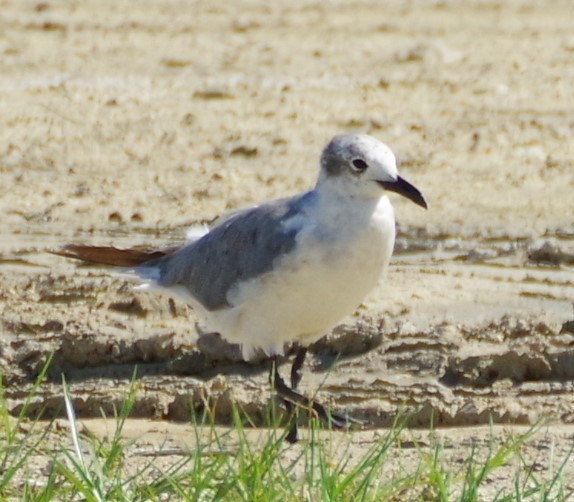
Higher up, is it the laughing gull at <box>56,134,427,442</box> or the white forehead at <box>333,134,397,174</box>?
the white forehead at <box>333,134,397,174</box>

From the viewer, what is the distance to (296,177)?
305 inches

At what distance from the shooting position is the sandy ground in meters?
5.66

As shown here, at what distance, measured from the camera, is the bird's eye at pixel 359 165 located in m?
5.12

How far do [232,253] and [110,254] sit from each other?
751 mm

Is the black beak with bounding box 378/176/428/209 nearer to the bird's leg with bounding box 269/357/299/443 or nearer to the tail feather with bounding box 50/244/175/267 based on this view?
the bird's leg with bounding box 269/357/299/443

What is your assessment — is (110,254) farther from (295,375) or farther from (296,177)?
(296,177)

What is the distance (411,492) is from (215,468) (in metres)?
0.59

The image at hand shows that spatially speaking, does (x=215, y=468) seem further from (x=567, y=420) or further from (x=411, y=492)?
(x=567, y=420)

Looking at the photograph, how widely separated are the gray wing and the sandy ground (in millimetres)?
295

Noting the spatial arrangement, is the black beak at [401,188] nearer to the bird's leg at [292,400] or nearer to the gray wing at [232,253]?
the gray wing at [232,253]

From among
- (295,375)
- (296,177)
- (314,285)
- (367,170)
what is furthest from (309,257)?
(296,177)

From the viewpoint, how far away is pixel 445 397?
5473 mm

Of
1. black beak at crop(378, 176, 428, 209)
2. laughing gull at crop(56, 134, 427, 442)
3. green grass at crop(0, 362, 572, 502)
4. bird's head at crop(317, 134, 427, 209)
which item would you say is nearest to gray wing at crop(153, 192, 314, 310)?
laughing gull at crop(56, 134, 427, 442)

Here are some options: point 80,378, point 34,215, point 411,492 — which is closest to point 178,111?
point 34,215
